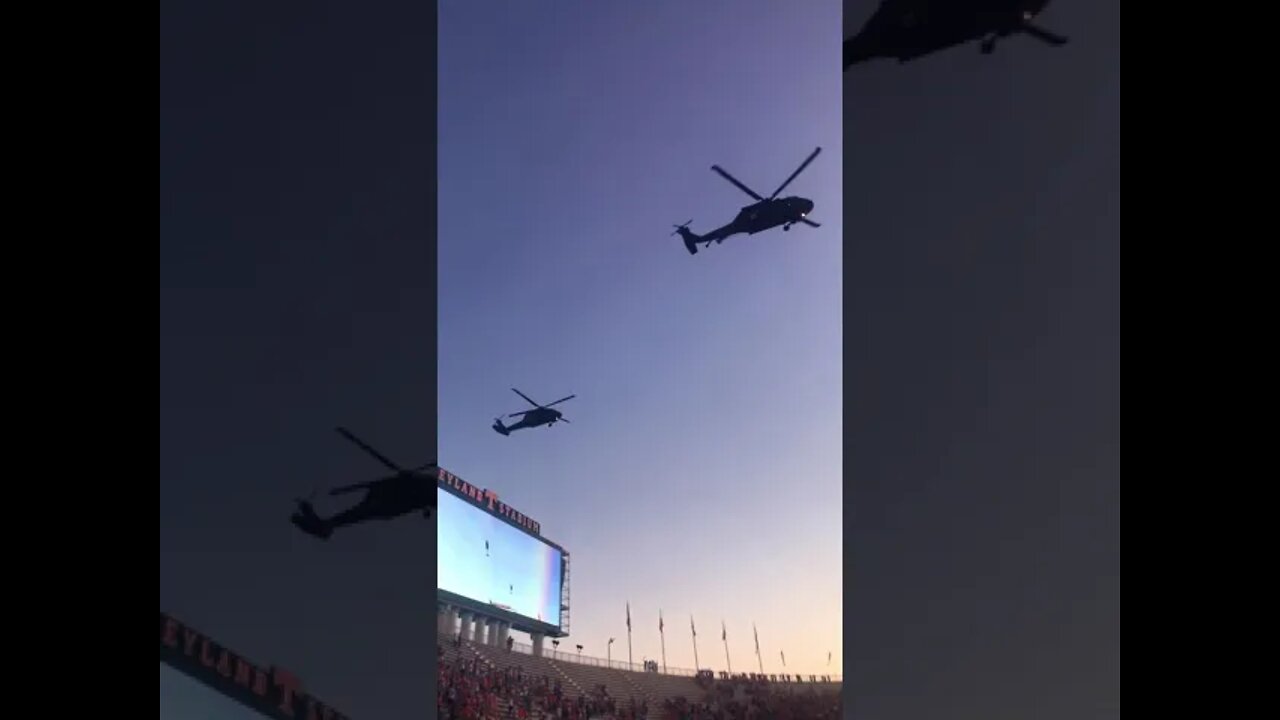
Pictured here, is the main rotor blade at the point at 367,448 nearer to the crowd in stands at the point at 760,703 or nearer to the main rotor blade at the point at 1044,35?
the main rotor blade at the point at 1044,35

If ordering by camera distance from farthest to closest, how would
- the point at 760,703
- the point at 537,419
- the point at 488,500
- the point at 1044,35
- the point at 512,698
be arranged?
the point at 488,500 → the point at 512,698 → the point at 760,703 → the point at 537,419 → the point at 1044,35

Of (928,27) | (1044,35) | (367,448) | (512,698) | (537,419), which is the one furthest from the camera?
(512,698)

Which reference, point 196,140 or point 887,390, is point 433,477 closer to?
point 196,140

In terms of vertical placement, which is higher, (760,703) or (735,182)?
(735,182)

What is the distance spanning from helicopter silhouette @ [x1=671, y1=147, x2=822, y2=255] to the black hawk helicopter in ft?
5.46

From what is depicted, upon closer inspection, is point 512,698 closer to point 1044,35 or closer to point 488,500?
point 488,500

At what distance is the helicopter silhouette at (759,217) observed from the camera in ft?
16.5

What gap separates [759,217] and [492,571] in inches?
299

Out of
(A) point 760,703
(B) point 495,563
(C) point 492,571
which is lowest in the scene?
(A) point 760,703

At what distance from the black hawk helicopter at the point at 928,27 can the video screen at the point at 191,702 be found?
9.68 feet

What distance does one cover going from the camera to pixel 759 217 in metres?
5.49

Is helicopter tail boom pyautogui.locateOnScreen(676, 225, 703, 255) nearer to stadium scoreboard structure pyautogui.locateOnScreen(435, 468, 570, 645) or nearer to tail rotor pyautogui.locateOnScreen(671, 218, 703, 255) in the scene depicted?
tail rotor pyautogui.locateOnScreen(671, 218, 703, 255)

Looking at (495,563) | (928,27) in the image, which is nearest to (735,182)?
(928,27)

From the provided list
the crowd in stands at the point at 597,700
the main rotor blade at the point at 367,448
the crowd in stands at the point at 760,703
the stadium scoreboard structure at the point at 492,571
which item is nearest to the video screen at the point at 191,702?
the main rotor blade at the point at 367,448
